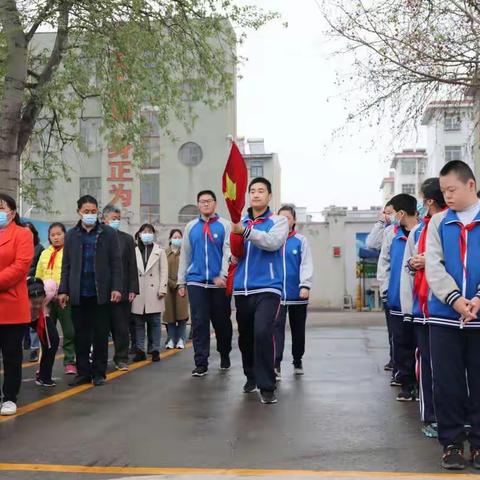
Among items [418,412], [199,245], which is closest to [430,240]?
[418,412]

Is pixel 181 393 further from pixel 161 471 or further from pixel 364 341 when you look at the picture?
pixel 364 341

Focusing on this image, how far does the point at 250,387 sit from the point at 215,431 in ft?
6.05

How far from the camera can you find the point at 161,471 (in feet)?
14.6

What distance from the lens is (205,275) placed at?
855 cm

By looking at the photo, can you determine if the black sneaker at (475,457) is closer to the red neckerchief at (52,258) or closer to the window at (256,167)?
the red neckerchief at (52,258)

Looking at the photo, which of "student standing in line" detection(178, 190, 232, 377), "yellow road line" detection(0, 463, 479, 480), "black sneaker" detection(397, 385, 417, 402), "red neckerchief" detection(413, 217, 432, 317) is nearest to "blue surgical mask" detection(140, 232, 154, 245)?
"student standing in line" detection(178, 190, 232, 377)

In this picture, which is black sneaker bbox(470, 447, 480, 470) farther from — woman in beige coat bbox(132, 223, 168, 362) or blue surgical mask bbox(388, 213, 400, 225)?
woman in beige coat bbox(132, 223, 168, 362)

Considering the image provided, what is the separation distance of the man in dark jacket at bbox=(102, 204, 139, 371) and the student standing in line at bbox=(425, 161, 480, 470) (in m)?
5.09

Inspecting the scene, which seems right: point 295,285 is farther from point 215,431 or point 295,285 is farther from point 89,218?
Answer: point 215,431

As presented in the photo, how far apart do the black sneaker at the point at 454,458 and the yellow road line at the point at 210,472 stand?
4.5 inches

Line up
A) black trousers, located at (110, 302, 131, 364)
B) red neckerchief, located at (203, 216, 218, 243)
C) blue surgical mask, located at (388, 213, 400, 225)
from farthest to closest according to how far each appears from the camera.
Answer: black trousers, located at (110, 302, 131, 364)
red neckerchief, located at (203, 216, 218, 243)
blue surgical mask, located at (388, 213, 400, 225)

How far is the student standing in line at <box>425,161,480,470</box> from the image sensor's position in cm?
452

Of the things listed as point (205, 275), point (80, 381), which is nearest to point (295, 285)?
point (205, 275)

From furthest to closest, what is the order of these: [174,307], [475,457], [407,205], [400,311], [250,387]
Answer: [174,307] → [250,387] → [407,205] → [400,311] → [475,457]
